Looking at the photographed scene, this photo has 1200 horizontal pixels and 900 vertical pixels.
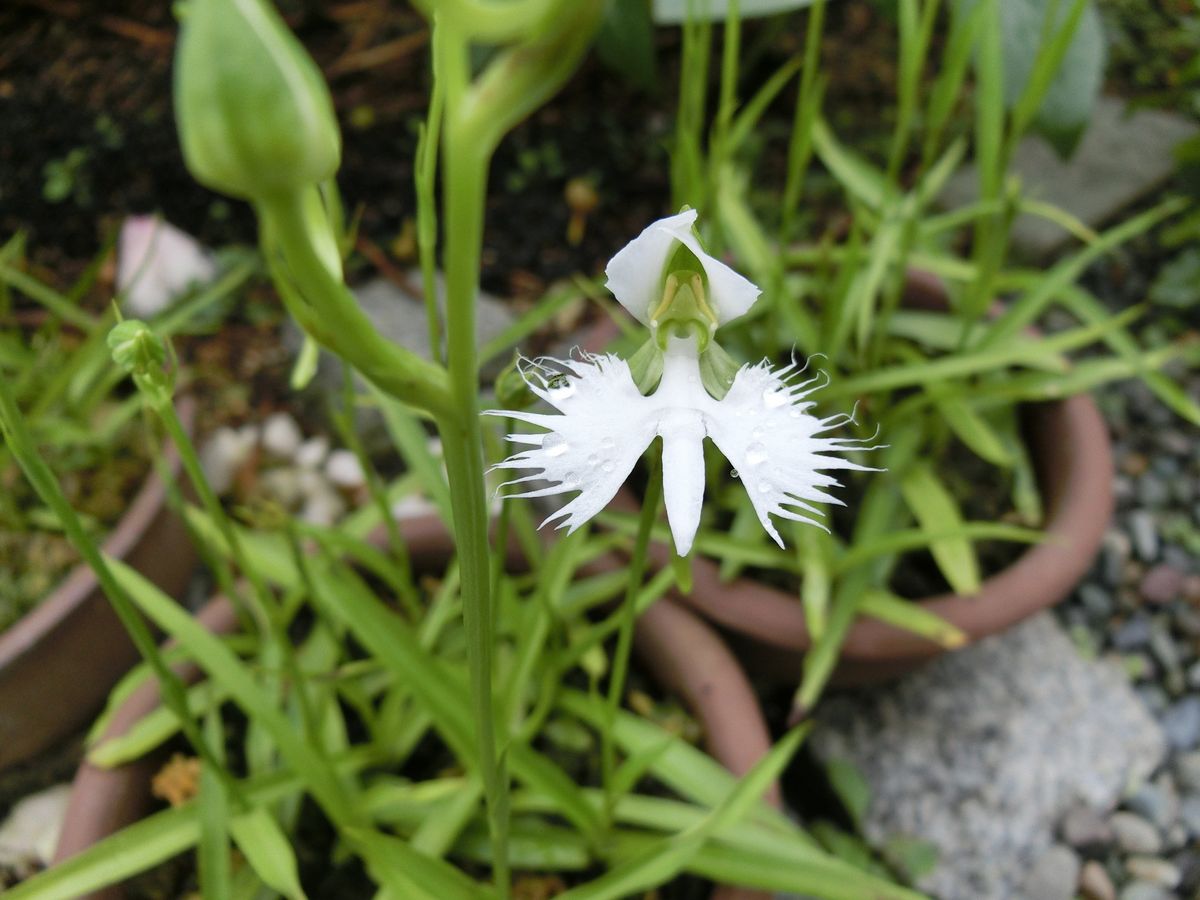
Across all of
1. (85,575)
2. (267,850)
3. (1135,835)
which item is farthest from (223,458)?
(1135,835)

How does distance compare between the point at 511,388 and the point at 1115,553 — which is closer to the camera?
the point at 511,388

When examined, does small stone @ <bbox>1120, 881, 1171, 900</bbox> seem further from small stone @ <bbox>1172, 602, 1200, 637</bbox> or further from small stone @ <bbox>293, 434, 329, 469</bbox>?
small stone @ <bbox>293, 434, 329, 469</bbox>

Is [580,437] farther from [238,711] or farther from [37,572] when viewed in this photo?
[37,572]

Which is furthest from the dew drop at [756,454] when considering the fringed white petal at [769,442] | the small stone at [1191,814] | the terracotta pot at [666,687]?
the small stone at [1191,814]

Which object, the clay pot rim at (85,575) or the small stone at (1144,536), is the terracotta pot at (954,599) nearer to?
Answer: the small stone at (1144,536)

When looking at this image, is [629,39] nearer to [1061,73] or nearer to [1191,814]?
[1061,73]

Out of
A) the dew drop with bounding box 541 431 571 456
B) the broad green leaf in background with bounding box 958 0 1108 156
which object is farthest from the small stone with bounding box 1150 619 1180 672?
the dew drop with bounding box 541 431 571 456

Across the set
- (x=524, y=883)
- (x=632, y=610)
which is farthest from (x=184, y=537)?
(x=632, y=610)
